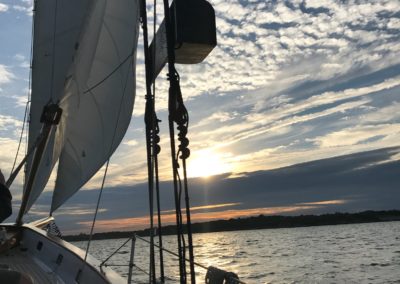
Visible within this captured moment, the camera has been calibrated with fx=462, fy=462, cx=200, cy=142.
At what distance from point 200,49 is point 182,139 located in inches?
37.8

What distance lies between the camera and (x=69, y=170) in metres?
7.91

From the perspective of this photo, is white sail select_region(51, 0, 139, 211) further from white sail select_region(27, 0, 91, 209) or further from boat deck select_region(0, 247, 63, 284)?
boat deck select_region(0, 247, 63, 284)

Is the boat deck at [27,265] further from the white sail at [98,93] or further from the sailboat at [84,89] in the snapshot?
the white sail at [98,93]

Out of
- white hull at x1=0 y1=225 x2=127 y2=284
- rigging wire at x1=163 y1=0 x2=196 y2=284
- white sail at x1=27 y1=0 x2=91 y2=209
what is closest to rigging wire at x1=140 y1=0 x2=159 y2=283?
rigging wire at x1=163 y1=0 x2=196 y2=284

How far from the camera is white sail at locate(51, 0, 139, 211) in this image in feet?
19.5

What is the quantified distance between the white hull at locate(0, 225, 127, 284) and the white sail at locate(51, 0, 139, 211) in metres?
1.24

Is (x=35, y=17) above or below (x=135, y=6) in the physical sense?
above

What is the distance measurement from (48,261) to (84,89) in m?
4.02

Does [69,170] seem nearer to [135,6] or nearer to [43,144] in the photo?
[43,144]

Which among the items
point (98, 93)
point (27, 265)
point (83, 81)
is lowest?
point (27, 265)

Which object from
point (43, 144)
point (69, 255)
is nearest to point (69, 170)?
point (43, 144)

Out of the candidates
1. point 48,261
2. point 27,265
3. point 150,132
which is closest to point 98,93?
point 150,132

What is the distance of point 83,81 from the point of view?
7215 millimetres

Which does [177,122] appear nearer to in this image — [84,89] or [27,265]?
[84,89]
